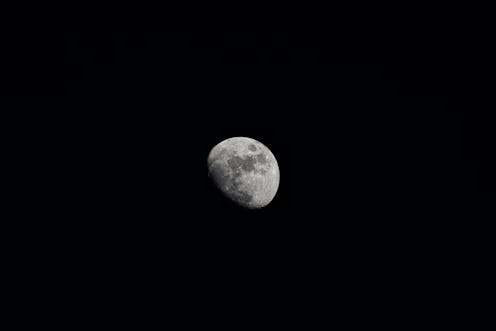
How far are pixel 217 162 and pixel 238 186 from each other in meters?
0.37

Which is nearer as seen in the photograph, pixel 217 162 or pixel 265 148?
pixel 217 162

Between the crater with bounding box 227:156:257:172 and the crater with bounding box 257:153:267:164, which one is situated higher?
the crater with bounding box 257:153:267:164

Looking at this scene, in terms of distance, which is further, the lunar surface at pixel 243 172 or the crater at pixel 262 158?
the crater at pixel 262 158

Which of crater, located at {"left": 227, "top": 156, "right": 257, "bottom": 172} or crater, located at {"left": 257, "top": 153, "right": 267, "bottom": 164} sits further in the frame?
crater, located at {"left": 257, "top": 153, "right": 267, "bottom": 164}

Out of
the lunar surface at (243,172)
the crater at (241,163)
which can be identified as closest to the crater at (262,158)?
the lunar surface at (243,172)

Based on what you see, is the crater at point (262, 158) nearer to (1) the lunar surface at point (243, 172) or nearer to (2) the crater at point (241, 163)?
(1) the lunar surface at point (243, 172)

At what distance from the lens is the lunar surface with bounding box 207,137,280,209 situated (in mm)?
3803

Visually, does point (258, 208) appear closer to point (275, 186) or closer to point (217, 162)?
point (275, 186)

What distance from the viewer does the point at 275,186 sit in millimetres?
4145

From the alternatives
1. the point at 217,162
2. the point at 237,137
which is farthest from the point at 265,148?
the point at 217,162

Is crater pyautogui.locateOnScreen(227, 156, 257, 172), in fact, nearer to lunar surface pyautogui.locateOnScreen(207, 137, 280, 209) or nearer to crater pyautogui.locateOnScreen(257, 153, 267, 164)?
lunar surface pyautogui.locateOnScreen(207, 137, 280, 209)

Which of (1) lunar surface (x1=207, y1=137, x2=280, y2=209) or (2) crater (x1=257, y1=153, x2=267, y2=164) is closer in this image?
(1) lunar surface (x1=207, y1=137, x2=280, y2=209)

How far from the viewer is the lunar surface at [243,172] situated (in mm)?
3803

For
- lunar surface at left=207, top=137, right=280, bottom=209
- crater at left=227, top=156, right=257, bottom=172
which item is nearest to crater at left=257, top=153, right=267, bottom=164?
lunar surface at left=207, top=137, right=280, bottom=209
